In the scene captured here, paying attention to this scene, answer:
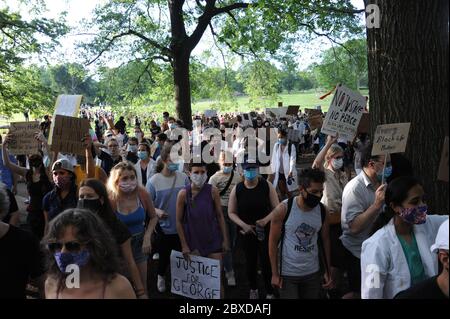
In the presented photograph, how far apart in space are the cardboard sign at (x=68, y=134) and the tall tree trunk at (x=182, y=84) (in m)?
9.68

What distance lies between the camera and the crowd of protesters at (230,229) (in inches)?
101

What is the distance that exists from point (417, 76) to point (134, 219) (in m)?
3.09

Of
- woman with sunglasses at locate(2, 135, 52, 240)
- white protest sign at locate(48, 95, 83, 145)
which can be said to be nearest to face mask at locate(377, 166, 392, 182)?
woman with sunglasses at locate(2, 135, 52, 240)

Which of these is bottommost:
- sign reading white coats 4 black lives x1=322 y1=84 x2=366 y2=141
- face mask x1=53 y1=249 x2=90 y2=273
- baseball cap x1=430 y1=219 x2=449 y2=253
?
face mask x1=53 y1=249 x2=90 y2=273

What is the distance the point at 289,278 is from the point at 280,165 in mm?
4379

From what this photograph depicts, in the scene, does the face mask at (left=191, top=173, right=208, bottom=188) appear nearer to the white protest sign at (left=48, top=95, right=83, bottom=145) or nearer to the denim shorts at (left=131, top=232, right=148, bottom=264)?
the denim shorts at (left=131, top=232, right=148, bottom=264)

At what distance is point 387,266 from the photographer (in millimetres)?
2777

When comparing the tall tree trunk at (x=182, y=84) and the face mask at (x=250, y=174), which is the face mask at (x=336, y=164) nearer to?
the face mask at (x=250, y=174)

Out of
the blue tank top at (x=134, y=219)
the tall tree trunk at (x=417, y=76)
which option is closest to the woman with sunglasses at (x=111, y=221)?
the blue tank top at (x=134, y=219)

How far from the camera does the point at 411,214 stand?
2908 mm

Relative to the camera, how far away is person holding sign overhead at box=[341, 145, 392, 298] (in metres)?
3.88

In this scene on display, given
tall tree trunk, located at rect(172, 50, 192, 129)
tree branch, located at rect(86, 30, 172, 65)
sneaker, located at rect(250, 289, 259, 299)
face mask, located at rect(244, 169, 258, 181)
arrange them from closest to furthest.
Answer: face mask, located at rect(244, 169, 258, 181) → sneaker, located at rect(250, 289, 259, 299) → tall tree trunk, located at rect(172, 50, 192, 129) → tree branch, located at rect(86, 30, 172, 65)

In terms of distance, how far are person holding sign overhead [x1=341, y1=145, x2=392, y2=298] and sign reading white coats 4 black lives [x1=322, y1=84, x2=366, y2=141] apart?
957 millimetres
